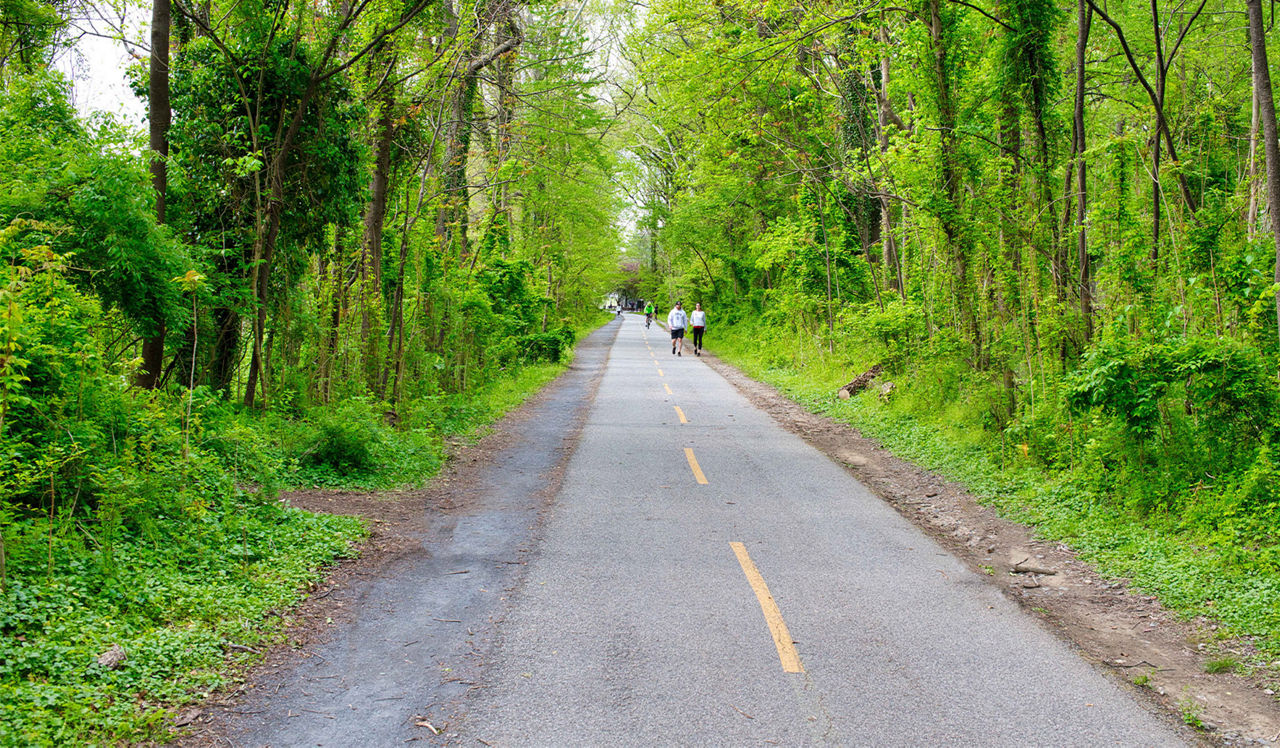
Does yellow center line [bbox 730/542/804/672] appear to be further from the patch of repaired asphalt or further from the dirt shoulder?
the patch of repaired asphalt

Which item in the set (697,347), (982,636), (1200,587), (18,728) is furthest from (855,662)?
(697,347)

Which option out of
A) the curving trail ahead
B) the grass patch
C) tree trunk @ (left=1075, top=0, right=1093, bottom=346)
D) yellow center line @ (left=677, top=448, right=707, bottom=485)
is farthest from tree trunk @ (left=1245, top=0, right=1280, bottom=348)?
the grass patch

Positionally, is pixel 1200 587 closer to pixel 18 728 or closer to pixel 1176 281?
pixel 1176 281

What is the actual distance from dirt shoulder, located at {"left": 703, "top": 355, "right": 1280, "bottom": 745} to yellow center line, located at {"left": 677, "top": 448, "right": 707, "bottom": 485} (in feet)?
6.66

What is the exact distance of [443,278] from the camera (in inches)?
562

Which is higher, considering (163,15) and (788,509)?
(163,15)

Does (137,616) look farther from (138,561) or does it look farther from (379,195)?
(379,195)

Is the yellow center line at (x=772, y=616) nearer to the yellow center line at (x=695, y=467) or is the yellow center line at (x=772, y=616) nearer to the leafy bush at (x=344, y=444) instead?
the yellow center line at (x=695, y=467)

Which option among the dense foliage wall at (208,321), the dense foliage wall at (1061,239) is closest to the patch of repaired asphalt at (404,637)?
the dense foliage wall at (208,321)

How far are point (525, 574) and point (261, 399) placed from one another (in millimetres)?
5070

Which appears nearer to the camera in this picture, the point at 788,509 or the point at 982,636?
the point at 982,636

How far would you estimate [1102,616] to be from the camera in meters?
5.79

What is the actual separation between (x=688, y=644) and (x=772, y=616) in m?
0.77

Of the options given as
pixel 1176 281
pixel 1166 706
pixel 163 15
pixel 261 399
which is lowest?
pixel 1166 706
